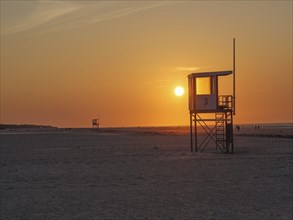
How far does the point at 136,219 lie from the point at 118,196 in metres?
3.43

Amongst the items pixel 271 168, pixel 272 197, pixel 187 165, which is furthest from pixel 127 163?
pixel 272 197

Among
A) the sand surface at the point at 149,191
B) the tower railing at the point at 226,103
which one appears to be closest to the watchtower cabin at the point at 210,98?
the tower railing at the point at 226,103

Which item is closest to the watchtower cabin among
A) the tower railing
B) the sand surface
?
the tower railing

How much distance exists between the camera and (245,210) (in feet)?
44.1

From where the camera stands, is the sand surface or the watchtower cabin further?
the watchtower cabin

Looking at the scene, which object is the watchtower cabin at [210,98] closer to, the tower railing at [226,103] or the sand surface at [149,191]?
the tower railing at [226,103]

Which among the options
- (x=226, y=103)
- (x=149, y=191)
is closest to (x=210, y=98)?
→ (x=226, y=103)

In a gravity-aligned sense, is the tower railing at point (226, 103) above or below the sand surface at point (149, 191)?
above

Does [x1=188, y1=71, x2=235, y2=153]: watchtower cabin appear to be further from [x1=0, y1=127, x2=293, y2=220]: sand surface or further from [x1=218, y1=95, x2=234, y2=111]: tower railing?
[x1=0, y1=127, x2=293, y2=220]: sand surface

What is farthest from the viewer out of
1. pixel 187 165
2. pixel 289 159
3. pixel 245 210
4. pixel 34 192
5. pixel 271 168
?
pixel 289 159

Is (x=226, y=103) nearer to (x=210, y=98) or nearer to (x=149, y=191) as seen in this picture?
(x=210, y=98)

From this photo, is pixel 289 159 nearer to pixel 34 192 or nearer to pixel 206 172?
pixel 206 172

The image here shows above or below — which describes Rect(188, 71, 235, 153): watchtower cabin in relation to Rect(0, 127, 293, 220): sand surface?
above

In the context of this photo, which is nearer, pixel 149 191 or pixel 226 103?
pixel 149 191
